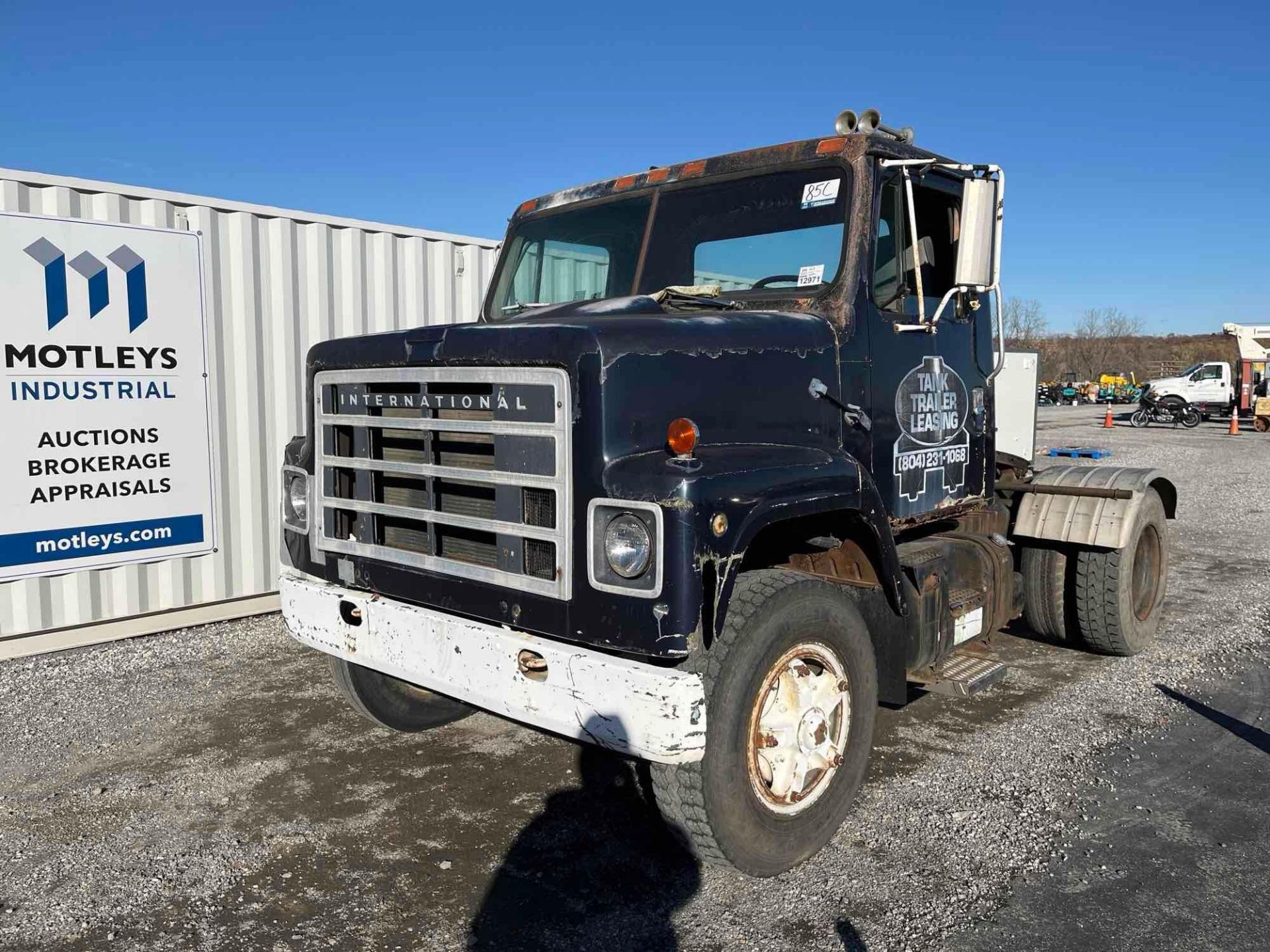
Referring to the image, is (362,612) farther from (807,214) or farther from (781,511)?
(807,214)

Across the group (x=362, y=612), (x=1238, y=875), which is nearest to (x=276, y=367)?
(x=362, y=612)

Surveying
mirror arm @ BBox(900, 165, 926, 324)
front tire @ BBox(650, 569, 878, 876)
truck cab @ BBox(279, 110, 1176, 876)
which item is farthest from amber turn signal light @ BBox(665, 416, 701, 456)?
mirror arm @ BBox(900, 165, 926, 324)

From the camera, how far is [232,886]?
3473 mm

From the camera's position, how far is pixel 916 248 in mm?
4324

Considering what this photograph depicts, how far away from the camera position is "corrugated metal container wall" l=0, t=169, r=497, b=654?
619 centimetres

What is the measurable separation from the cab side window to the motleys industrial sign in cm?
469

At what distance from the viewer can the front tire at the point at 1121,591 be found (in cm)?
591

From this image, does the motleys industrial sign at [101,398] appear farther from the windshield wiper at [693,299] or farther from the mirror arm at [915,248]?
the mirror arm at [915,248]

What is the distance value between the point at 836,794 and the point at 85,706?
412 centimetres

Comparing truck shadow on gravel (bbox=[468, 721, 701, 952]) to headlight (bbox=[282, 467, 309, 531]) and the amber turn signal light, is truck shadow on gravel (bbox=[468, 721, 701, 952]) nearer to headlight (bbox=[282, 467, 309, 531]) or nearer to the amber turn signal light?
the amber turn signal light

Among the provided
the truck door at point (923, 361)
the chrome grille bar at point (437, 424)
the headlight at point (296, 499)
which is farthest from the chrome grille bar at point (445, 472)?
the truck door at point (923, 361)

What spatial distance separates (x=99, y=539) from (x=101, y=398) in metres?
0.89

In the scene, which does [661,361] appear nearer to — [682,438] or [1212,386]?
[682,438]

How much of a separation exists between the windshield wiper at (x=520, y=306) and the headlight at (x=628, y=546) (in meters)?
1.91
